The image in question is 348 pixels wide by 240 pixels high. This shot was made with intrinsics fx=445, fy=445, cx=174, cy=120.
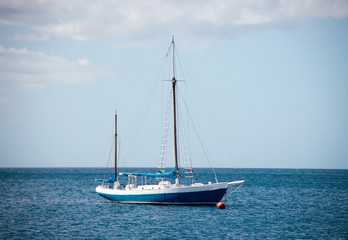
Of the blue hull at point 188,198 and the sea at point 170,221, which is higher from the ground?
the blue hull at point 188,198

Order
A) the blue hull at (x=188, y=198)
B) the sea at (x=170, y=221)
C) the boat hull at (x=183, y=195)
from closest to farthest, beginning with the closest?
the sea at (x=170, y=221), the boat hull at (x=183, y=195), the blue hull at (x=188, y=198)

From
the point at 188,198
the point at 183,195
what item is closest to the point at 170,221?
the point at 183,195

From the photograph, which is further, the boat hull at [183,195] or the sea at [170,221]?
the boat hull at [183,195]

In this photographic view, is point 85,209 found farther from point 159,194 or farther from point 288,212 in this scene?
point 288,212

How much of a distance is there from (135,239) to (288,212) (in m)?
24.5

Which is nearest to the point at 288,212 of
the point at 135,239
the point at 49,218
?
the point at 135,239

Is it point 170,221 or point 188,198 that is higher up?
point 188,198

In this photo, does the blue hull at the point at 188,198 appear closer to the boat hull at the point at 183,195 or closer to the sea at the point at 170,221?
the boat hull at the point at 183,195

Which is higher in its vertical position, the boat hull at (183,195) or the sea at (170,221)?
the boat hull at (183,195)

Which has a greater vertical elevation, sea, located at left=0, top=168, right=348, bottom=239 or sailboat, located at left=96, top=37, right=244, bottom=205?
sailboat, located at left=96, top=37, right=244, bottom=205

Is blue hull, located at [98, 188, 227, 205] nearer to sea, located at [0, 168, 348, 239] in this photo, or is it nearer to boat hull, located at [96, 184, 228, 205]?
boat hull, located at [96, 184, 228, 205]

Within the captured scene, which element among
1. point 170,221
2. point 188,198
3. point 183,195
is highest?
point 183,195

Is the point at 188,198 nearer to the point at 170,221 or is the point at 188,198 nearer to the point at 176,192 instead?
the point at 176,192

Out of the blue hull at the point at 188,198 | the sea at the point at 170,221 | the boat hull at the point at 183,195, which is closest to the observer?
the sea at the point at 170,221
